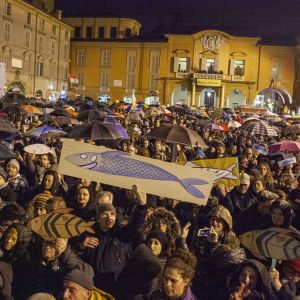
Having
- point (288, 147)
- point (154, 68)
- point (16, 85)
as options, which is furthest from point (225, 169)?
point (154, 68)

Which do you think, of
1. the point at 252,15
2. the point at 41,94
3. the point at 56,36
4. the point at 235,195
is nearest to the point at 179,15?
the point at 252,15

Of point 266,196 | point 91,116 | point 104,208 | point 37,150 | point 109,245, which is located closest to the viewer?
point 109,245

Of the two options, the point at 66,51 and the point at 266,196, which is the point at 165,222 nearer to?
the point at 266,196

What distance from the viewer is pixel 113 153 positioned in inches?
226

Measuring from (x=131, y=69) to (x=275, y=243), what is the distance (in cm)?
5718

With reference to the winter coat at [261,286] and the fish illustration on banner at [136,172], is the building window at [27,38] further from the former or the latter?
the winter coat at [261,286]

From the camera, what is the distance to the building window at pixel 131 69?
198 feet

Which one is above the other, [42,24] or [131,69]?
[42,24]

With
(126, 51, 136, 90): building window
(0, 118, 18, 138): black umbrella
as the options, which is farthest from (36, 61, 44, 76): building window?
(0, 118, 18, 138): black umbrella

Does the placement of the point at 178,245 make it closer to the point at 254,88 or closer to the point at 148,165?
the point at 148,165

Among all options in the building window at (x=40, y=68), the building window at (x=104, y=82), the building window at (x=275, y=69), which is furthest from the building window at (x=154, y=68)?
the building window at (x=40, y=68)

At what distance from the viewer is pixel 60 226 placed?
15.0 ft

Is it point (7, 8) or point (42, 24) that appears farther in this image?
point (42, 24)

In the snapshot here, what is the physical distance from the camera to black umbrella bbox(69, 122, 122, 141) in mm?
10438
